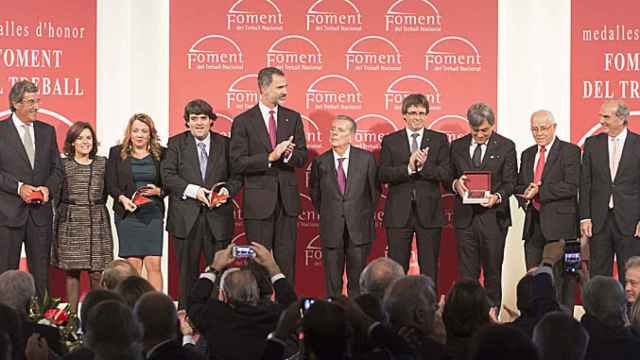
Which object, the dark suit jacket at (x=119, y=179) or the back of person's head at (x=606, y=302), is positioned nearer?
the back of person's head at (x=606, y=302)

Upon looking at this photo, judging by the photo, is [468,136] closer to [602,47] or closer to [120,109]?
[602,47]

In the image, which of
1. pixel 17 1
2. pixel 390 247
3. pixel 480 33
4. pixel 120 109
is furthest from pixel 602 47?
pixel 17 1

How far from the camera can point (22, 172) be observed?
30.6 feet

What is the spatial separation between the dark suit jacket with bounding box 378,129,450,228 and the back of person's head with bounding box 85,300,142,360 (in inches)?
212

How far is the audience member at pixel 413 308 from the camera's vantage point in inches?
204

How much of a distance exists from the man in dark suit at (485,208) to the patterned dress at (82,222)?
3.10 metres

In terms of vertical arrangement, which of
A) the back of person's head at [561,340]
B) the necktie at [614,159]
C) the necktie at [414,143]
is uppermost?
the necktie at [414,143]

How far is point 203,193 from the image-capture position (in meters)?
9.36

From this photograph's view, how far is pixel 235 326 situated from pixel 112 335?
1203 mm

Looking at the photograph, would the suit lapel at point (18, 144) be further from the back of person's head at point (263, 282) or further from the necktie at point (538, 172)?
the necktie at point (538, 172)

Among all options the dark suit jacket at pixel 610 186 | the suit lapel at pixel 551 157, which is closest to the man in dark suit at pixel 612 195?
the dark suit jacket at pixel 610 186

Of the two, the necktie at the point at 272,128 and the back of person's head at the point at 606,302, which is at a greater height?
the necktie at the point at 272,128

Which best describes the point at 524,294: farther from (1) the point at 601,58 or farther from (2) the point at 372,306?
(1) the point at 601,58

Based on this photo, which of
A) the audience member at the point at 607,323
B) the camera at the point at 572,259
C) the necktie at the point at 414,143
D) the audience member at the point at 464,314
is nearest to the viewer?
the audience member at the point at 464,314
